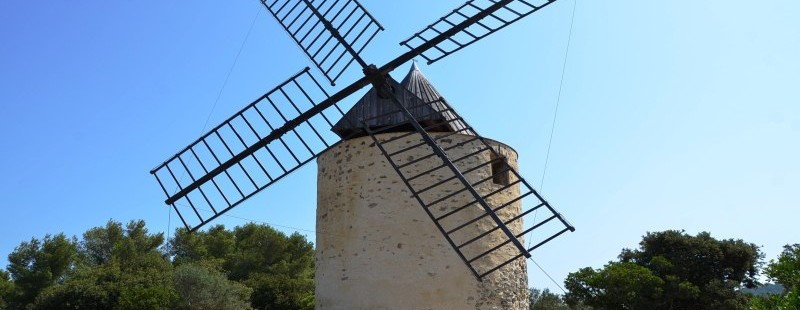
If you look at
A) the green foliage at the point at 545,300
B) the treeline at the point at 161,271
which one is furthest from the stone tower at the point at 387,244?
the green foliage at the point at 545,300

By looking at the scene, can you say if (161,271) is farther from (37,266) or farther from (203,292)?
(37,266)

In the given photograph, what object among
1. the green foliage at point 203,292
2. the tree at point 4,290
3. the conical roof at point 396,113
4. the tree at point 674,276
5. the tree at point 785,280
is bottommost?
the tree at point 785,280

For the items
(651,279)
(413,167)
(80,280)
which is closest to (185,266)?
(80,280)

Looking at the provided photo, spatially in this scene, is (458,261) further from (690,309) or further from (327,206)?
(690,309)

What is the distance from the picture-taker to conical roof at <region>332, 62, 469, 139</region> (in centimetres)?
704

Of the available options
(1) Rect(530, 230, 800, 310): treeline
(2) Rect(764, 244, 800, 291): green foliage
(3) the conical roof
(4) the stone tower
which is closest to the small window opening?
(4) the stone tower

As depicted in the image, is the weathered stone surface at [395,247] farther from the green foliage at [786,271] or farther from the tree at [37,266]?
the tree at [37,266]

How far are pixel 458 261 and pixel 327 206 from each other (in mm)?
1596

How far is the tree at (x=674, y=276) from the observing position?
47.6 ft

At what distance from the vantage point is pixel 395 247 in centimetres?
665

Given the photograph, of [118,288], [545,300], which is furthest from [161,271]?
[545,300]

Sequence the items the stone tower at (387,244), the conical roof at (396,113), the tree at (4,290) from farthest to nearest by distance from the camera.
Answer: the tree at (4,290) < the conical roof at (396,113) < the stone tower at (387,244)

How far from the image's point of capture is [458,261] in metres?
6.60

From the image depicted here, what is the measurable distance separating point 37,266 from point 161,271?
5.58 meters
